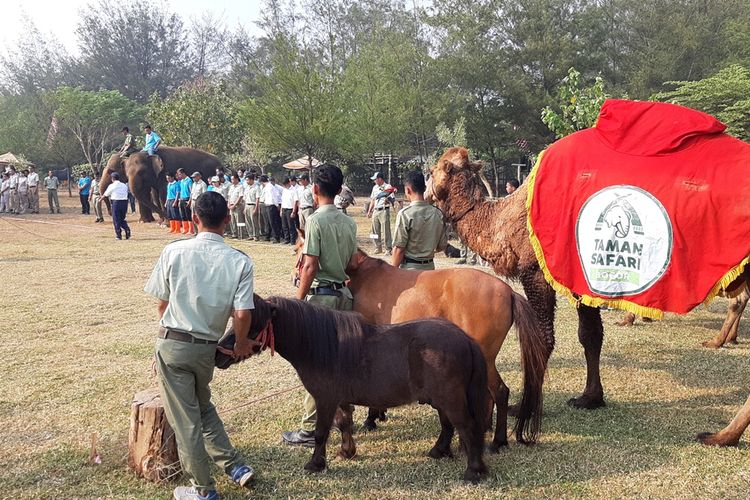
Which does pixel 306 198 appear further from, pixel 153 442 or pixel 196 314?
pixel 196 314

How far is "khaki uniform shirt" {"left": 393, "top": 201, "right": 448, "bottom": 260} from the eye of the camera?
5789mm

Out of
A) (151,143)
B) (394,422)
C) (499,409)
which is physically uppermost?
(151,143)

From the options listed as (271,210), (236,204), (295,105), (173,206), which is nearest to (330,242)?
(271,210)

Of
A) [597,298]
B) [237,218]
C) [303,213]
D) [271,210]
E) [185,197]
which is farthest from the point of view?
[237,218]

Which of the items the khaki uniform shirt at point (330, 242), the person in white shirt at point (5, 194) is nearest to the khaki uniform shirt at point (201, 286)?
the khaki uniform shirt at point (330, 242)

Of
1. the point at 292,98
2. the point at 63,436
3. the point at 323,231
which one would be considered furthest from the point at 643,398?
the point at 292,98

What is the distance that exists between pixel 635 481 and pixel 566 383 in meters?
2.05

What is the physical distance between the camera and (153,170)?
863 inches

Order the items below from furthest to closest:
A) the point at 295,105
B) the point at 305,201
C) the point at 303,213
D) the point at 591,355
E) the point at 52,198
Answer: the point at 52,198
the point at 295,105
the point at 305,201
the point at 303,213
the point at 591,355

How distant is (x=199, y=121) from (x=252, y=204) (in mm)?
12725

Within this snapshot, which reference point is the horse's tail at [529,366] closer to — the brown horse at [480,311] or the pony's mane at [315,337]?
the brown horse at [480,311]

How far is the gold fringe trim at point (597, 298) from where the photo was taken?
183 inches

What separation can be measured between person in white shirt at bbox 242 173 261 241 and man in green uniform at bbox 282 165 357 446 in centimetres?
1412

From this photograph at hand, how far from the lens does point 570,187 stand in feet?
17.1
